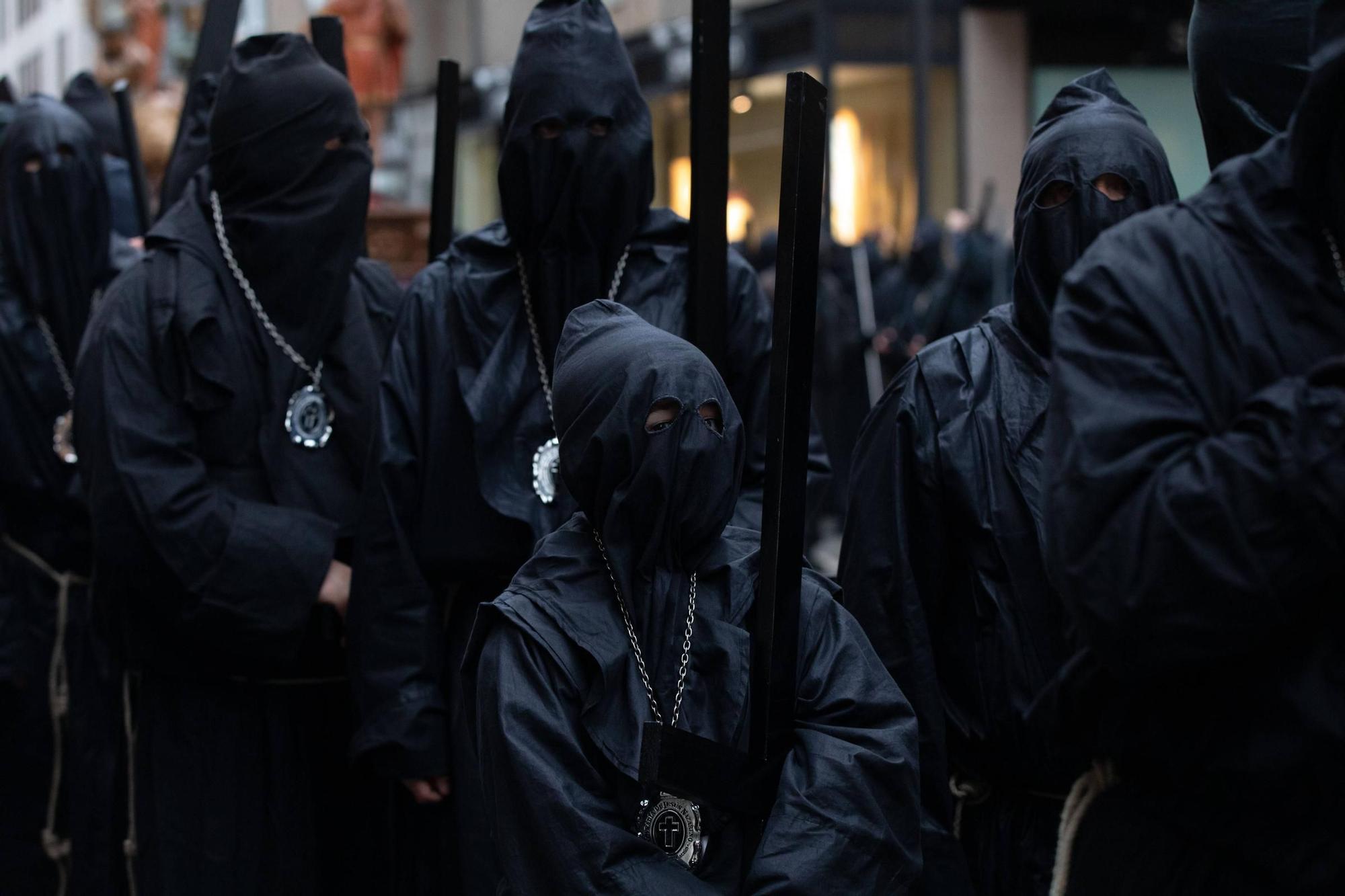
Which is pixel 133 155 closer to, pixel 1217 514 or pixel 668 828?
pixel 668 828

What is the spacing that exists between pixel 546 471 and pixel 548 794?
1.32 m

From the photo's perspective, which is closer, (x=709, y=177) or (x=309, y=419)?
(x=709, y=177)

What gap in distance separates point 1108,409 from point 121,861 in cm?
379

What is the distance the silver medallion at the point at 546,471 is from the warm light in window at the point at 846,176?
59.9ft

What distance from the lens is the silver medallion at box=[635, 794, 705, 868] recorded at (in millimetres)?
2998

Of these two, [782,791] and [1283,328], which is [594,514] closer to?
[782,791]

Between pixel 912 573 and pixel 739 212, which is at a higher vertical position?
pixel 912 573

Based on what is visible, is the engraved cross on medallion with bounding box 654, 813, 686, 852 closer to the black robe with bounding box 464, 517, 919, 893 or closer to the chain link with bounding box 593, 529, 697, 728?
the black robe with bounding box 464, 517, 919, 893

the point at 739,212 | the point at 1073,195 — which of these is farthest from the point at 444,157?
the point at 739,212

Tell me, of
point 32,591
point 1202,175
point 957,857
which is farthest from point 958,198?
point 957,857

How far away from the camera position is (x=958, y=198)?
21.9 m

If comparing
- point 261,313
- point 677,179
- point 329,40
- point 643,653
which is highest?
point 329,40

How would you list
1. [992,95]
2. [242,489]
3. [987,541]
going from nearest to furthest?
1. [987,541]
2. [242,489]
3. [992,95]

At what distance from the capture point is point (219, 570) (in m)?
4.43
